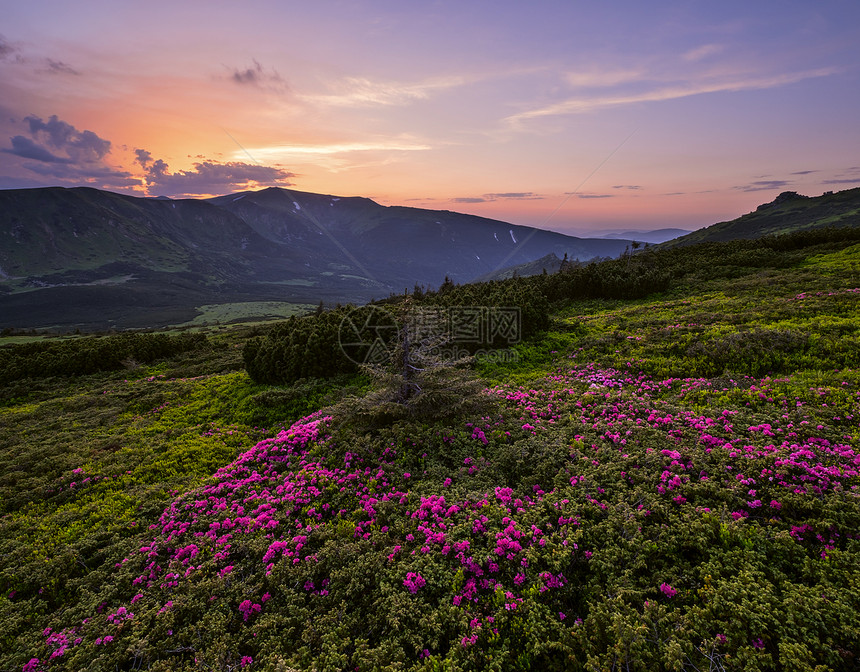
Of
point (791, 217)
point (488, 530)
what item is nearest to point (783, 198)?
point (791, 217)

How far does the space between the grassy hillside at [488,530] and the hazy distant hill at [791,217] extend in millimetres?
139848

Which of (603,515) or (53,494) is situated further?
(53,494)

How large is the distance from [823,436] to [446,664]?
9.40 m

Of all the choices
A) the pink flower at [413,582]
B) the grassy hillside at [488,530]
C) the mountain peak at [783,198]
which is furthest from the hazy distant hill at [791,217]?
the pink flower at [413,582]

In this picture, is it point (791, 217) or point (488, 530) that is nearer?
point (488, 530)

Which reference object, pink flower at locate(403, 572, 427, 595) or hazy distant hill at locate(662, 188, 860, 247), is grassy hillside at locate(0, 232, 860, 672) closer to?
pink flower at locate(403, 572, 427, 595)

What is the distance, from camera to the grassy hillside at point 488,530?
514 cm

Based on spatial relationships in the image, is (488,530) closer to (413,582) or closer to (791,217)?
(413,582)

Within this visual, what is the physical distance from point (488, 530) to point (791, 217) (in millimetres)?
213449

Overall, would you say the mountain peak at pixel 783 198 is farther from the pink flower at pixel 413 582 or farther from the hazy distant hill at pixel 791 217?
the pink flower at pixel 413 582

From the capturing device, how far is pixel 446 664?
16.3ft

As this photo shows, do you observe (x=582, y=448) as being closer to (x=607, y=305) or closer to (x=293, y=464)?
(x=293, y=464)

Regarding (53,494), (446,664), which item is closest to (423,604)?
(446,664)

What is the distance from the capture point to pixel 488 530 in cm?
697
